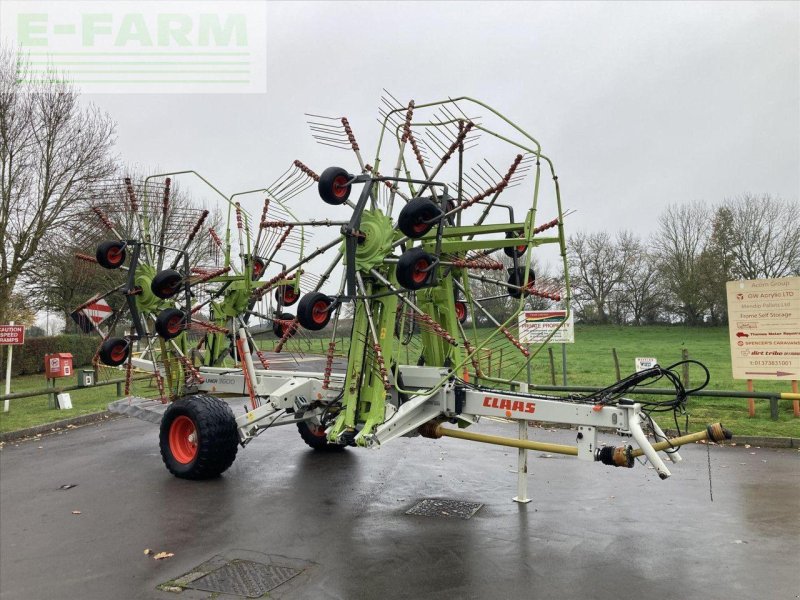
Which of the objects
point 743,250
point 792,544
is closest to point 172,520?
point 792,544

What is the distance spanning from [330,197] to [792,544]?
513cm

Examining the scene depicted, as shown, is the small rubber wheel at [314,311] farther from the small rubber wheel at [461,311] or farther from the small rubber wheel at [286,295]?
the small rubber wheel at [286,295]

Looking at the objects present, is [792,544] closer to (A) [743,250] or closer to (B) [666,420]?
(B) [666,420]

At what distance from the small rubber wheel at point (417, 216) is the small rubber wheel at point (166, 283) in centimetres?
395

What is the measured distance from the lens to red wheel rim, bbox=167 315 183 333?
8414mm

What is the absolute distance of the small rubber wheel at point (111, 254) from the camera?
881cm

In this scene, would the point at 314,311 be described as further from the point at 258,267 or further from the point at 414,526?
the point at 258,267

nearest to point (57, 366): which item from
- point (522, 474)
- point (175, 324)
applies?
point (175, 324)

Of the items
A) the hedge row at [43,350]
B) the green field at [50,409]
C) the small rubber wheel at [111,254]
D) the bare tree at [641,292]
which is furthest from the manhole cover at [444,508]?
the bare tree at [641,292]

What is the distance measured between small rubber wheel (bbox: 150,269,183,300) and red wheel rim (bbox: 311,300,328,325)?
3.00 meters

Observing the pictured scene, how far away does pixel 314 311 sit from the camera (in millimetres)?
6246

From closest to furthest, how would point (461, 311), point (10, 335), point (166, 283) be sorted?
point (461, 311), point (166, 283), point (10, 335)

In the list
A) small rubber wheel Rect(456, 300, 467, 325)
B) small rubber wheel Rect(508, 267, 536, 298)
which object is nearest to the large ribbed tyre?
small rubber wheel Rect(456, 300, 467, 325)

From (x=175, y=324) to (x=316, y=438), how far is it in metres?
2.89
